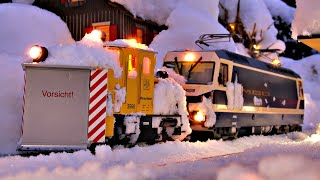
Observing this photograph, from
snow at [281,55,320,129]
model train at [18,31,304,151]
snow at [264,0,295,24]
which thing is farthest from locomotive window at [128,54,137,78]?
snow at [264,0,295,24]

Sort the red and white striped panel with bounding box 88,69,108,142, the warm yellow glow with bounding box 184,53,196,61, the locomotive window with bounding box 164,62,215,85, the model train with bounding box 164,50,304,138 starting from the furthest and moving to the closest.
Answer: the warm yellow glow with bounding box 184,53,196,61 → the locomotive window with bounding box 164,62,215,85 → the model train with bounding box 164,50,304,138 → the red and white striped panel with bounding box 88,69,108,142

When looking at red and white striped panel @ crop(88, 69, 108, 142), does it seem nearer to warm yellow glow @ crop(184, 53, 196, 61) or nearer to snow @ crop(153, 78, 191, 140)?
snow @ crop(153, 78, 191, 140)

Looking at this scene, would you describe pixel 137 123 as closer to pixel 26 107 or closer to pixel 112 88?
pixel 112 88

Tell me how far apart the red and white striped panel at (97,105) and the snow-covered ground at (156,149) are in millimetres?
372

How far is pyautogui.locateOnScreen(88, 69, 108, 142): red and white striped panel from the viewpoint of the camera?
10527 millimetres

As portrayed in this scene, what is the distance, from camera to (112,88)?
36.4 feet

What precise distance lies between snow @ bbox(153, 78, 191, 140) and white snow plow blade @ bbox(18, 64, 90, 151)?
9.27ft

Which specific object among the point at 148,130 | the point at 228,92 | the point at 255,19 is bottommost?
the point at 148,130

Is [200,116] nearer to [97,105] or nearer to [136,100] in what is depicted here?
[136,100]

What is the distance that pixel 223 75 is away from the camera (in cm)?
1561

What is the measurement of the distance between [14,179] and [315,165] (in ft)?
15.3

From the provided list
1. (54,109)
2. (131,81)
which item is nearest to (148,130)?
(131,81)

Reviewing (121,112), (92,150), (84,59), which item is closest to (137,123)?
(121,112)

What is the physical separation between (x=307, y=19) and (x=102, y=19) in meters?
17.3
